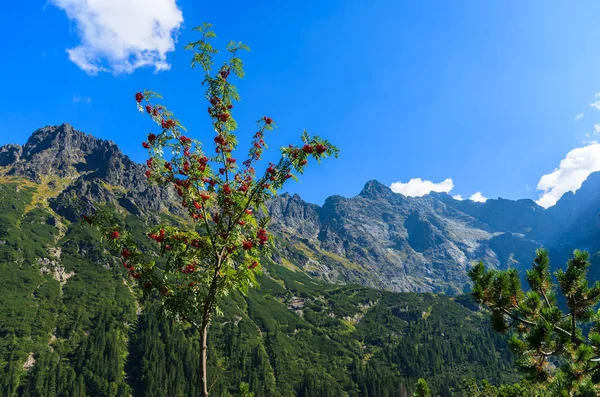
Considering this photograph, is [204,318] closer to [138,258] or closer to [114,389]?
[138,258]

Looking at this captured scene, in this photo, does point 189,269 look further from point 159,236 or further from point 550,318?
point 550,318

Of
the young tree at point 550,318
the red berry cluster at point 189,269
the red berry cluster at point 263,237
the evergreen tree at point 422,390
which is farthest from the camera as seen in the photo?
the evergreen tree at point 422,390

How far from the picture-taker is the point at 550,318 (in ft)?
36.0

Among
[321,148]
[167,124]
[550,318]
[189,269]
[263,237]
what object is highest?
[167,124]

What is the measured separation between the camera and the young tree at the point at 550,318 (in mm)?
10008

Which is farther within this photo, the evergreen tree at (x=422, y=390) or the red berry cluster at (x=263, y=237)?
the evergreen tree at (x=422, y=390)

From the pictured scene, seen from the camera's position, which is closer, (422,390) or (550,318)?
(550,318)

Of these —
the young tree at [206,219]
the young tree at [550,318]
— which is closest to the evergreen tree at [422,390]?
the young tree at [550,318]

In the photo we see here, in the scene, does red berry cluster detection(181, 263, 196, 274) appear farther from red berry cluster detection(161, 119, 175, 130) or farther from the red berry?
the red berry

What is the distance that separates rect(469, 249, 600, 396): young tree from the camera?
10.0m

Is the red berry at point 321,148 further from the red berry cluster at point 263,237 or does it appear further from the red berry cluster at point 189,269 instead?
the red berry cluster at point 189,269

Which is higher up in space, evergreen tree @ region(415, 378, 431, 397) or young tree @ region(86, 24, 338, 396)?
young tree @ region(86, 24, 338, 396)

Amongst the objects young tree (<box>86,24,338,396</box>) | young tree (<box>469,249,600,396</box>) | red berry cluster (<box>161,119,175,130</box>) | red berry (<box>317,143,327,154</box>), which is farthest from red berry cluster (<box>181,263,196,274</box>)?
young tree (<box>469,249,600,396</box>)

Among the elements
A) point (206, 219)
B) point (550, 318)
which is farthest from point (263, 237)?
point (550, 318)
